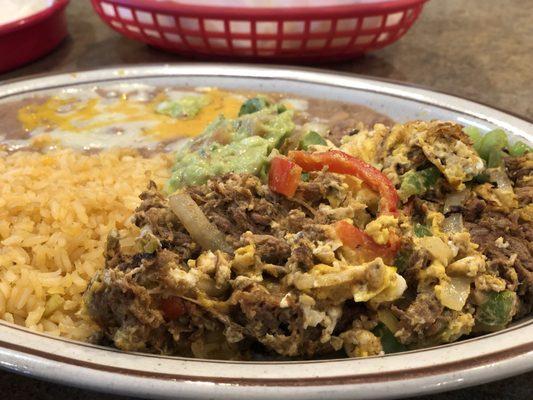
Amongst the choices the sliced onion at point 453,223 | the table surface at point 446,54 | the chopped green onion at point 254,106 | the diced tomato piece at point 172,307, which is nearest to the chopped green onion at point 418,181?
the sliced onion at point 453,223

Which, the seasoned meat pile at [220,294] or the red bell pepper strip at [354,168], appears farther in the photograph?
the red bell pepper strip at [354,168]

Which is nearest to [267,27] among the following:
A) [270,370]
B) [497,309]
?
[497,309]

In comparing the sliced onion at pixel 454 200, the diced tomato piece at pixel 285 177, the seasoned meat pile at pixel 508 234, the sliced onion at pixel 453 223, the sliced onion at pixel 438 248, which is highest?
the diced tomato piece at pixel 285 177

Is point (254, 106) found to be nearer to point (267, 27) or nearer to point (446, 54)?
point (267, 27)

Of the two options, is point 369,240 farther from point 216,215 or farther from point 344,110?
point 344,110

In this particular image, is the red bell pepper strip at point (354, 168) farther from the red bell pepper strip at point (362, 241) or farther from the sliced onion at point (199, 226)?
the sliced onion at point (199, 226)
